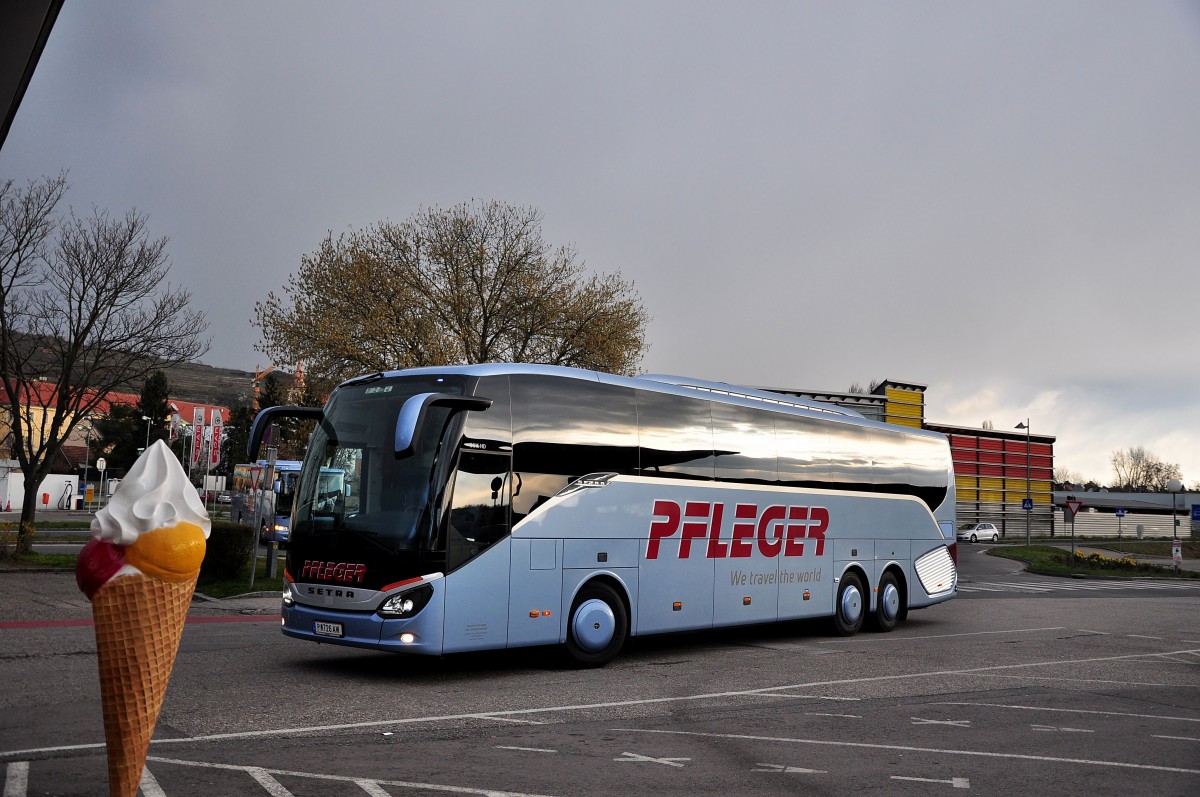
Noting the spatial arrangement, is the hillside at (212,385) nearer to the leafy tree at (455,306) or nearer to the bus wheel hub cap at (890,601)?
the leafy tree at (455,306)

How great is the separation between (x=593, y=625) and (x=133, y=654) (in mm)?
8258

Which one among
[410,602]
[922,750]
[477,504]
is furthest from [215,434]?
[922,750]

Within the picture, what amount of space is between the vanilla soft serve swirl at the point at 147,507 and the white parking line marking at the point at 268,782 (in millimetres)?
2317

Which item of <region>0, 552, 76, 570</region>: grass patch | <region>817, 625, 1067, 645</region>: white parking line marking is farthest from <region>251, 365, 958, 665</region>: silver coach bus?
<region>0, 552, 76, 570</region>: grass patch

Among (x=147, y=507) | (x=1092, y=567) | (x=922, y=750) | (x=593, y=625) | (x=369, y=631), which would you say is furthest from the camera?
(x=1092, y=567)

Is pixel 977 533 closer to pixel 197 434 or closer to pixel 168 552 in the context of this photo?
pixel 197 434

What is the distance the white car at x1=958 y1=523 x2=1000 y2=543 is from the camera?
67.1 metres

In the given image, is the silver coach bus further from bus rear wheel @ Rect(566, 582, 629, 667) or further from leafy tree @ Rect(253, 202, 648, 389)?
leafy tree @ Rect(253, 202, 648, 389)

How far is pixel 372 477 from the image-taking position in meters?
10.7

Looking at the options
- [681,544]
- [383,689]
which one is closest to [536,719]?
[383,689]

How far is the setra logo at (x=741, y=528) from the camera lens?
13.1 metres

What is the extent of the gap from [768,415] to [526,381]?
4.81m

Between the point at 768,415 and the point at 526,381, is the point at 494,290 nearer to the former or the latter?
the point at 768,415

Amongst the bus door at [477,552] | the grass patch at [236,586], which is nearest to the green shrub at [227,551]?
the grass patch at [236,586]
